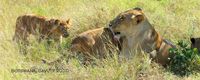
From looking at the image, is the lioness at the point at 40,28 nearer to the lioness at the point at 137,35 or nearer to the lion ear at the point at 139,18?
the lioness at the point at 137,35

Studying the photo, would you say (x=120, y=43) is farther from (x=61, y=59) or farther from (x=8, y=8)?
(x=8, y=8)

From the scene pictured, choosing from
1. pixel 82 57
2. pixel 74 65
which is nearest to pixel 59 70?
pixel 74 65

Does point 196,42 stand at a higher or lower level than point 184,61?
higher

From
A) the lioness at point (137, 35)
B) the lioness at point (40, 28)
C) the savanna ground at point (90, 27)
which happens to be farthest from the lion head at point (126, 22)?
the lioness at point (40, 28)

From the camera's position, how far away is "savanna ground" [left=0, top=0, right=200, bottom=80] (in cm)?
690

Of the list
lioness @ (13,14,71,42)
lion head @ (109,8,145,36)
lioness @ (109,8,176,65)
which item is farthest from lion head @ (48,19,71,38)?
lion head @ (109,8,145,36)

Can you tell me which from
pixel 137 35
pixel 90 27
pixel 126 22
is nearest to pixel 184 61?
pixel 137 35

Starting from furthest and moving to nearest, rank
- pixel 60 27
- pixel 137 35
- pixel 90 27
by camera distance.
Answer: pixel 90 27 < pixel 60 27 < pixel 137 35

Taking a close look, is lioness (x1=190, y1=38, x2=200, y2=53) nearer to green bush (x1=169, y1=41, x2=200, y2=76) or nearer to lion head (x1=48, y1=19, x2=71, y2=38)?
green bush (x1=169, y1=41, x2=200, y2=76)

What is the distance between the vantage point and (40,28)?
380 inches

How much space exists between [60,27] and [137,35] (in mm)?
2358

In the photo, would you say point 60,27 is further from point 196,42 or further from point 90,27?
point 196,42

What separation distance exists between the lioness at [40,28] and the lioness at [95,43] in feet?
3.26

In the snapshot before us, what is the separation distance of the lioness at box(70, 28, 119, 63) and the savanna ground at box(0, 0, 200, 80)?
25 centimetres
